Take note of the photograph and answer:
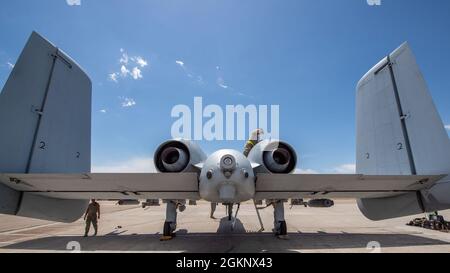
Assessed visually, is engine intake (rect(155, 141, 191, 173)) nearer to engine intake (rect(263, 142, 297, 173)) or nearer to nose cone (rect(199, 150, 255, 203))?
engine intake (rect(263, 142, 297, 173))

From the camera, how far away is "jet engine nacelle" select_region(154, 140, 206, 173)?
273 inches

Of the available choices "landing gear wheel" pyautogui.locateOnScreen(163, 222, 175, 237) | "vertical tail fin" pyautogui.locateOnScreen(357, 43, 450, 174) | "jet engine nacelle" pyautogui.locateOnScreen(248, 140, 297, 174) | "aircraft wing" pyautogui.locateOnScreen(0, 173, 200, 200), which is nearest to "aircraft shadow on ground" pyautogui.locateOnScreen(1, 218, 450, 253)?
"landing gear wheel" pyautogui.locateOnScreen(163, 222, 175, 237)

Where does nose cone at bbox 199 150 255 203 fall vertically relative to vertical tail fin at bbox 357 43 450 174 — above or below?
below

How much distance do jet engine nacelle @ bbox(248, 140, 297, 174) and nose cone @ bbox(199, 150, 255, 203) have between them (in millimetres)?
2367

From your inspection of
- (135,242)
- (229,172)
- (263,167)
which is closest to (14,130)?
(135,242)

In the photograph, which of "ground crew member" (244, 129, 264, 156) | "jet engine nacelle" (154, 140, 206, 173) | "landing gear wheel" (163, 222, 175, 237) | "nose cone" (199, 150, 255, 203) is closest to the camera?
"nose cone" (199, 150, 255, 203)

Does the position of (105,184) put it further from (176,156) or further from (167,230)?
(167,230)

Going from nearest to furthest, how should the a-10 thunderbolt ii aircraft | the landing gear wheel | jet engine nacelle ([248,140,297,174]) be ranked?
1. the a-10 thunderbolt ii aircraft
2. jet engine nacelle ([248,140,297,174])
3. the landing gear wheel

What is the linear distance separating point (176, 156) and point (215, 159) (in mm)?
3213

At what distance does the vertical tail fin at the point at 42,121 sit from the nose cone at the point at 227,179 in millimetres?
4273

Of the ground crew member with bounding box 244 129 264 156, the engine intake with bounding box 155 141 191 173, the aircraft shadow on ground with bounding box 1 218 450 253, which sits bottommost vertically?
the aircraft shadow on ground with bounding box 1 218 450 253

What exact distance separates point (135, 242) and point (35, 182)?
3.69m

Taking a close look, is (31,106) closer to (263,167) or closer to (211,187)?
(211,187)

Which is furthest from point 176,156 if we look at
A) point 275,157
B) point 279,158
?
point 279,158
